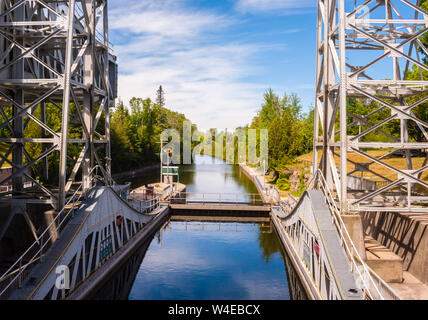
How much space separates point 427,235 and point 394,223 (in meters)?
2.58

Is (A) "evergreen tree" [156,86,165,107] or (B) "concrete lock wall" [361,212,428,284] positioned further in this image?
(A) "evergreen tree" [156,86,165,107]

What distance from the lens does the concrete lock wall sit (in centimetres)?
1397

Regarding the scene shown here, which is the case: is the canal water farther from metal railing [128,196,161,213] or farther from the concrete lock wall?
the concrete lock wall

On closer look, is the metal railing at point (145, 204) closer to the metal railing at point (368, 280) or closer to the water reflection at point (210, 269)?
the water reflection at point (210, 269)

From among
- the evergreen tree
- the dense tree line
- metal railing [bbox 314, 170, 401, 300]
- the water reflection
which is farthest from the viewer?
the evergreen tree

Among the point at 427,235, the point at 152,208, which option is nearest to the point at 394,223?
the point at 427,235

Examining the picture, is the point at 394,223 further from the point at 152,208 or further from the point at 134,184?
the point at 134,184

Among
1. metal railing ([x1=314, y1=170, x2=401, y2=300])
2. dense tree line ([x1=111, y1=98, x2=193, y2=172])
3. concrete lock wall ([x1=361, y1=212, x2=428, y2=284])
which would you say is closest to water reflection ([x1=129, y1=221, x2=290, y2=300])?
concrete lock wall ([x1=361, y1=212, x2=428, y2=284])

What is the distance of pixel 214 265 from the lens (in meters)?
20.6

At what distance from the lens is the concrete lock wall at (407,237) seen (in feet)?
45.8

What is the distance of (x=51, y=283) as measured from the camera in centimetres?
1127

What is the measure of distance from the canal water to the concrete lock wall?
5072mm

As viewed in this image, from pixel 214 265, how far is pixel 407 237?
33.8 feet

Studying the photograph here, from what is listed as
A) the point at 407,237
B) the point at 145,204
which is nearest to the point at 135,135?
the point at 145,204
